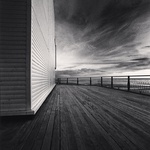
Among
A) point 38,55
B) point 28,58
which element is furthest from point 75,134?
point 38,55

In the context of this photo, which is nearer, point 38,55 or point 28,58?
point 28,58

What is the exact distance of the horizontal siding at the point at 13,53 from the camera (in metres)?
1.72

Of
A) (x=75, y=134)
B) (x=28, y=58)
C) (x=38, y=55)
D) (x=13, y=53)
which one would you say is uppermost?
(x=38, y=55)

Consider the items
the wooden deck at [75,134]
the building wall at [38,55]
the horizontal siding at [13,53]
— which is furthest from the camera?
Result: the building wall at [38,55]

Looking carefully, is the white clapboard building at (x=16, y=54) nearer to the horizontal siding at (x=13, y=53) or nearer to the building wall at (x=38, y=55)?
the horizontal siding at (x=13, y=53)

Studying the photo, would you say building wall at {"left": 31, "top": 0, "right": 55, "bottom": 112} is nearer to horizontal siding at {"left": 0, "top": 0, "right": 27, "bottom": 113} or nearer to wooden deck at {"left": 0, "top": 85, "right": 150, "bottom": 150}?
horizontal siding at {"left": 0, "top": 0, "right": 27, "bottom": 113}

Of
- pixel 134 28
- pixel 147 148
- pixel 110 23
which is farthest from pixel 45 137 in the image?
pixel 134 28

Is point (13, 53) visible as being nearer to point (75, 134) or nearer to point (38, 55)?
point (38, 55)

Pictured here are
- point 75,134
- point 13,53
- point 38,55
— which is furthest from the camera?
point 38,55

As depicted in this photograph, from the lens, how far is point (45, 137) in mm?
1140

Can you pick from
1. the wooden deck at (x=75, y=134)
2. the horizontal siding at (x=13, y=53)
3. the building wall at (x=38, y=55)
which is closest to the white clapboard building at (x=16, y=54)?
the horizontal siding at (x=13, y=53)

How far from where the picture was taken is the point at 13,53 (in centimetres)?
176

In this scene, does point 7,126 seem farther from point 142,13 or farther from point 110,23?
point 142,13

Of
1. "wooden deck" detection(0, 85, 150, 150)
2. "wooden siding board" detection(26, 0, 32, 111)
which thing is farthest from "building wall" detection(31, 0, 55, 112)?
"wooden deck" detection(0, 85, 150, 150)
